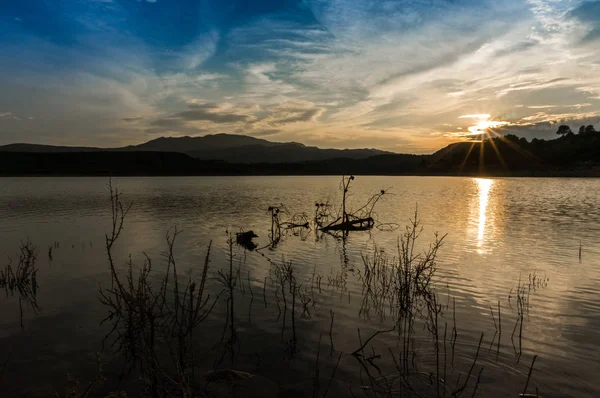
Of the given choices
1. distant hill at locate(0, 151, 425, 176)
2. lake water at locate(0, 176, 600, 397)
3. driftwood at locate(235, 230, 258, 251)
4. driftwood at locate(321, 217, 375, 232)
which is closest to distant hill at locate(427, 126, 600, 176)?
distant hill at locate(0, 151, 425, 176)

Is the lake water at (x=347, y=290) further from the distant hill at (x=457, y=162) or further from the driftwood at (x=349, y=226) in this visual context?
the distant hill at (x=457, y=162)

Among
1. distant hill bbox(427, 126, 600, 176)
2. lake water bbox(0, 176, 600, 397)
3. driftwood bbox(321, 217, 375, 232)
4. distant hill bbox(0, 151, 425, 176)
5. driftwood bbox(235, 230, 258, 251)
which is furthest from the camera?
distant hill bbox(0, 151, 425, 176)

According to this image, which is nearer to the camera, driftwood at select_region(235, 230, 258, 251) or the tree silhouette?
driftwood at select_region(235, 230, 258, 251)

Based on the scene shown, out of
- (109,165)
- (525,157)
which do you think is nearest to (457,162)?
(525,157)

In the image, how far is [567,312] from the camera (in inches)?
428

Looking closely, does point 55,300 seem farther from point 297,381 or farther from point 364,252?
point 364,252

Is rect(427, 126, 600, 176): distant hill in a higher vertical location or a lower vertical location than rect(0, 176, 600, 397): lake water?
higher

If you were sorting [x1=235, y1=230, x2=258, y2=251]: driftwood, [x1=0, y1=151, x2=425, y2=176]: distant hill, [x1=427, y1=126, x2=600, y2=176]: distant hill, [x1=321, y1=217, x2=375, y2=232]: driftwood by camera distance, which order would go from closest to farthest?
1. [x1=235, y1=230, x2=258, y2=251]: driftwood
2. [x1=321, y1=217, x2=375, y2=232]: driftwood
3. [x1=427, y1=126, x2=600, y2=176]: distant hill
4. [x1=0, y1=151, x2=425, y2=176]: distant hill

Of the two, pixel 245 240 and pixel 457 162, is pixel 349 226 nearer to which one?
pixel 245 240

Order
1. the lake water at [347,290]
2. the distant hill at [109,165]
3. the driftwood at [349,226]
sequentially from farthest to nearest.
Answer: the distant hill at [109,165] → the driftwood at [349,226] → the lake water at [347,290]

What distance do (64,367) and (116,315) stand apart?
105 inches

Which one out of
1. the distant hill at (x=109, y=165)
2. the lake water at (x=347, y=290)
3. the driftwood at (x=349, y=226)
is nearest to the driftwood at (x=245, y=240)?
the lake water at (x=347, y=290)

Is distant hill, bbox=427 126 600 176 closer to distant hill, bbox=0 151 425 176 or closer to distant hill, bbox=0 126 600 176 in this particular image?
distant hill, bbox=0 126 600 176

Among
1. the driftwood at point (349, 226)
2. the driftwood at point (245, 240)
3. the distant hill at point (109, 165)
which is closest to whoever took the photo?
the driftwood at point (245, 240)
